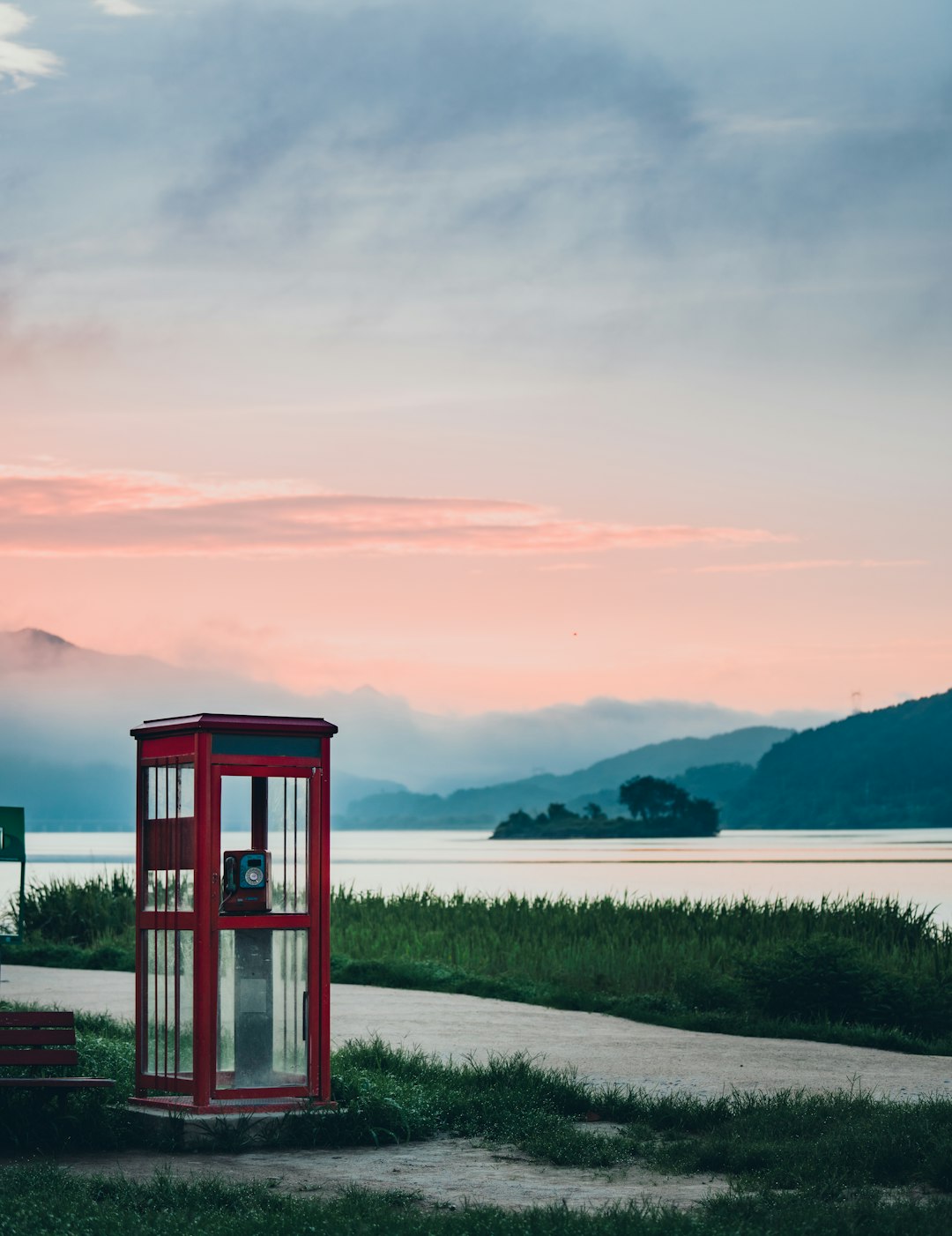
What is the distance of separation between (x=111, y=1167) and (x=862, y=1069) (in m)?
6.51

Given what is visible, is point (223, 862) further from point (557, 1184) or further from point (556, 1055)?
point (556, 1055)

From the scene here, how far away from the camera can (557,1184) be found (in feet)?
30.1

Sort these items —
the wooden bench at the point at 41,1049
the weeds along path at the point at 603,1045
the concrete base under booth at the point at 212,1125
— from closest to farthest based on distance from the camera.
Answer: the concrete base under booth at the point at 212,1125 < the wooden bench at the point at 41,1049 < the weeds along path at the point at 603,1045

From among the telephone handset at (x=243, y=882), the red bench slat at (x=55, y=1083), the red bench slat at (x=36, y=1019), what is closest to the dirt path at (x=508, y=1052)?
the red bench slat at (x=55, y=1083)

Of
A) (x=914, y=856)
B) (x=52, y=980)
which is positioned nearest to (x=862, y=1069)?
(x=52, y=980)

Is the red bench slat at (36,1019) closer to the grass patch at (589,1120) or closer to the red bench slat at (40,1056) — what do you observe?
the red bench slat at (40,1056)

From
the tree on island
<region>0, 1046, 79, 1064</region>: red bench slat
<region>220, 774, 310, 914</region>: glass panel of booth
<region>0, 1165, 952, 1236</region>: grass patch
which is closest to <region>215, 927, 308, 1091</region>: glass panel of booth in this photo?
<region>220, 774, 310, 914</region>: glass panel of booth

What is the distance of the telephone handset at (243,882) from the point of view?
34.3 feet

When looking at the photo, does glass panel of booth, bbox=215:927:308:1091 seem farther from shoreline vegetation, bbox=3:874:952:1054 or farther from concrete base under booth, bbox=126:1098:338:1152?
shoreline vegetation, bbox=3:874:952:1054

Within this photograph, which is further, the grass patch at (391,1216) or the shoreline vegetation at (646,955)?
the shoreline vegetation at (646,955)

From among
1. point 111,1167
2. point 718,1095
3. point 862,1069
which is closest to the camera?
point 111,1167

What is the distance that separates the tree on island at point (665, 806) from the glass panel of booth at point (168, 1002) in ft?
483

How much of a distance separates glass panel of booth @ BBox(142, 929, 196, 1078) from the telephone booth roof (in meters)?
1.25

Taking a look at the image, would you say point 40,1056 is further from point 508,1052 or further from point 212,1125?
point 508,1052
